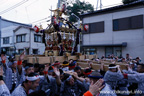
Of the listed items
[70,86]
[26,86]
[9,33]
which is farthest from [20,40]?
[26,86]

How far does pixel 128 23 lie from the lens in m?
11.8

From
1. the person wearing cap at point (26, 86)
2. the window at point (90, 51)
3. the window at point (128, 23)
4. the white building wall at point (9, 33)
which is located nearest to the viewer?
the person wearing cap at point (26, 86)

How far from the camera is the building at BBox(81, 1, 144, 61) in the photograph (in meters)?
11.3

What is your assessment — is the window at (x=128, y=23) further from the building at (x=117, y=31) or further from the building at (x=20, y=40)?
the building at (x=20, y=40)

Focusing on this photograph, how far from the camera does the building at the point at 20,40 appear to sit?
19281mm

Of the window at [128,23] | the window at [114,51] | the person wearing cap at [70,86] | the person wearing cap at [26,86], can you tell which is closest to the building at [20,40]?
the window at [114,51]

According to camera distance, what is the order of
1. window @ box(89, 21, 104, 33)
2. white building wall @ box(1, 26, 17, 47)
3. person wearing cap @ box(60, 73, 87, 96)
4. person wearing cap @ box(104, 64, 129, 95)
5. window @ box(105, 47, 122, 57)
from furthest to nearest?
white building wall @ box(1, 26, 17, 47) → window @ box(89, 21, 104, 33) → window @ box(105, 47, 122, 57) → person wearing cap @ box(104, 64, 129, 95) → person wearing cap @ box(60, 73, 87, 96)

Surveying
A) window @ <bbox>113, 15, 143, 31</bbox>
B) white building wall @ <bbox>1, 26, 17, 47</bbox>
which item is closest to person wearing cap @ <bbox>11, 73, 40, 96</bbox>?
window @ <bbox>113, 15, 143, 31</bbox>

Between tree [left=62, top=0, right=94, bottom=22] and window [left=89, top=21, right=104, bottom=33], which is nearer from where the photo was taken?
window [left=89, top=21, right=104, bottom=33]

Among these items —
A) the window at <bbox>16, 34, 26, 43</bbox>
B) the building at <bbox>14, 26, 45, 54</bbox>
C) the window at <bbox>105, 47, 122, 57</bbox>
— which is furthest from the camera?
the window at <bbox>16, 34, 26, 43</bbox>

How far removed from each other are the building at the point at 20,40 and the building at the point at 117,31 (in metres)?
8.65

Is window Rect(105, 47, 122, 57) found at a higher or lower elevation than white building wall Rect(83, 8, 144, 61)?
lower

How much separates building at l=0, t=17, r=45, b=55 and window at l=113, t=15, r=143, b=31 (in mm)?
12006

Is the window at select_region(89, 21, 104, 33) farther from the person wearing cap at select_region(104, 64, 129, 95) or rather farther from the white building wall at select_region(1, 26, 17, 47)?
the white building wall at select_region(1, 26, 17, 47)
